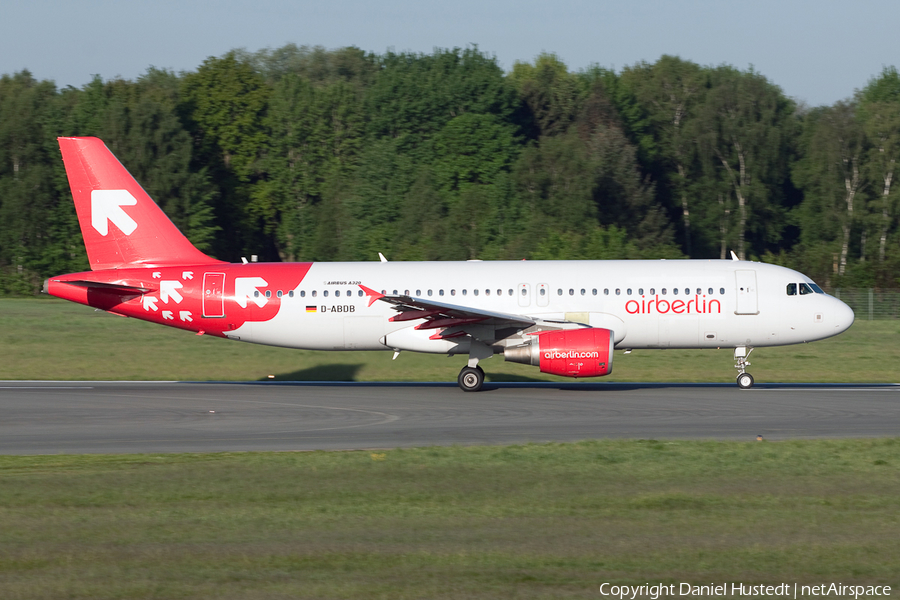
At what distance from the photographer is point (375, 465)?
15.2 metres

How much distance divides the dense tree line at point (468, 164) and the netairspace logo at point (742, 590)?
48.7m

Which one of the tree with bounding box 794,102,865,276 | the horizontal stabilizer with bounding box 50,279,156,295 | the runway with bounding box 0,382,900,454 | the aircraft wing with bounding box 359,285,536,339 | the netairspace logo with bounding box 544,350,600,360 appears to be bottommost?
the runway with bounding box 0,382,900,454

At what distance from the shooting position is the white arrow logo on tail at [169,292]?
87.6ft

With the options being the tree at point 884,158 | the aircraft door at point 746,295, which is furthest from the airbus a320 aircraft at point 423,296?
the tree at point 884,158

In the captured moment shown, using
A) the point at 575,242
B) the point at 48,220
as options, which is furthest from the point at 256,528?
the point at 48,220

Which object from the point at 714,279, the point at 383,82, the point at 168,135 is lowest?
the point at 714,279

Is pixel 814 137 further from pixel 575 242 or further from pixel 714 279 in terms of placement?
pixel 714 279

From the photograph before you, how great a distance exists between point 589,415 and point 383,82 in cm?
6839

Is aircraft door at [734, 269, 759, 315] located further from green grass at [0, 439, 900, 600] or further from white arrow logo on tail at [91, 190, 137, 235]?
white arrow logo on tail at [91, 190, 137, 235]

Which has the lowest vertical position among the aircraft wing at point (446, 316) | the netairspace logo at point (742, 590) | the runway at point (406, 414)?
the netairspace logo at point (742, 590)

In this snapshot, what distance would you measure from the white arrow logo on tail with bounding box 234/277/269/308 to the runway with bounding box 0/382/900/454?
8.01ft

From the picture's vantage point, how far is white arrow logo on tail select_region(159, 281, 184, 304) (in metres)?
26.7

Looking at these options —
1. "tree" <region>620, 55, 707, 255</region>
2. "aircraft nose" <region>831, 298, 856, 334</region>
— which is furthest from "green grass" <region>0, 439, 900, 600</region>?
"tree" <region>620, 55, 707, 255</region>

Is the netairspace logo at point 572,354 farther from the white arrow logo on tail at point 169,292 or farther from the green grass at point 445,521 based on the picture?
the white arrow logo on tail at point 169,292
